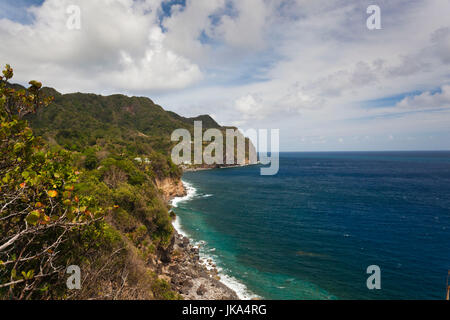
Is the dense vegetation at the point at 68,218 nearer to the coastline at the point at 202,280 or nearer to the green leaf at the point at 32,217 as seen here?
the green leaf at the point at 32,217

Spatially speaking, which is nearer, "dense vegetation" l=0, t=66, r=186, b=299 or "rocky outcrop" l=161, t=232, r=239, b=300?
"dense vegetation" l=0, t=66, r=186, b=299

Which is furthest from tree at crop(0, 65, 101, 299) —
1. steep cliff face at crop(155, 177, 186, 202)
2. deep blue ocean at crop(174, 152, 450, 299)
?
steep cliff face at crop(155, 177, 186, 202)

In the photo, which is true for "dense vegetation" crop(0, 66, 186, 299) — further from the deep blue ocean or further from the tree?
the deep blue ocean
